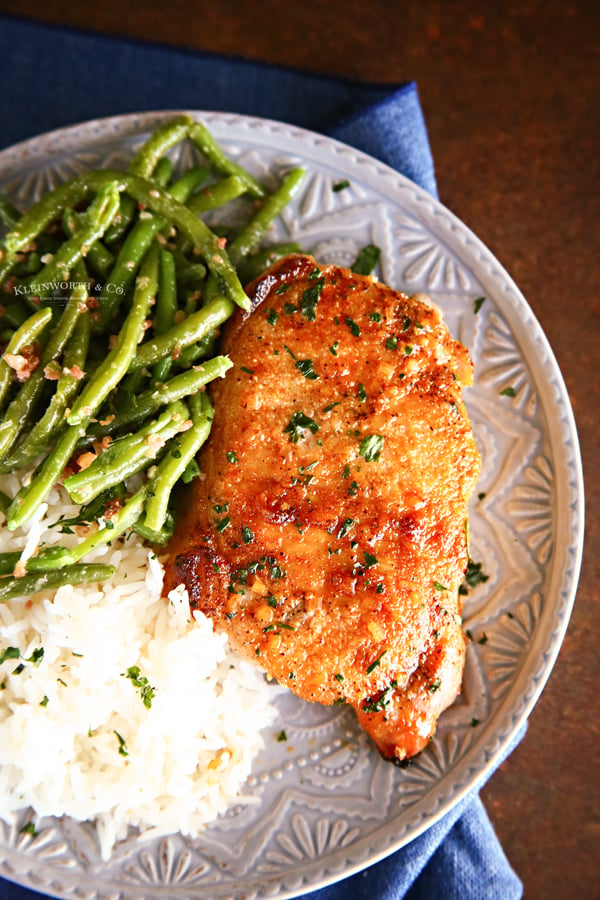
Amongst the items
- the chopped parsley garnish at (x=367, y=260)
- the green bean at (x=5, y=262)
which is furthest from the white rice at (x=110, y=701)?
the chopped parsley garnish at (x=367, y=260)

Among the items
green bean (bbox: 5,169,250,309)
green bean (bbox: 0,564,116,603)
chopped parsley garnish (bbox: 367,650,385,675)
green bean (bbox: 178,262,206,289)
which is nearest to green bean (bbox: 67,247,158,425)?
green bean (bbox: 178,262,206,289)

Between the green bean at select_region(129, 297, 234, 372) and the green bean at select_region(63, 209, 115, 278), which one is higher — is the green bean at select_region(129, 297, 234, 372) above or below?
below

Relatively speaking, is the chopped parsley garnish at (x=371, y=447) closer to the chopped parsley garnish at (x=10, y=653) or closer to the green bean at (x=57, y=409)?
the green bean at (x=57, y=409)

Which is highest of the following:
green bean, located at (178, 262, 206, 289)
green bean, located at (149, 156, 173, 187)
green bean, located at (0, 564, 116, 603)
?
green bean, located at (149, 156, 173, 187)

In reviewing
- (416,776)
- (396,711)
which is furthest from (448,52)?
(416,776)

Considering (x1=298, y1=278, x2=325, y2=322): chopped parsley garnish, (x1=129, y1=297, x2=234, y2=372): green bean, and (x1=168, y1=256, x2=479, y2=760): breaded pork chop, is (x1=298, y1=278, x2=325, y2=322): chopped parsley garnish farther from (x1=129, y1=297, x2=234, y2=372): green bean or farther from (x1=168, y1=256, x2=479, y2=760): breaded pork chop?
(x1=129, y1=297, x2=234, y2=372): green bean

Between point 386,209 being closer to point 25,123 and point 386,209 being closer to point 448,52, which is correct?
point 448,52
